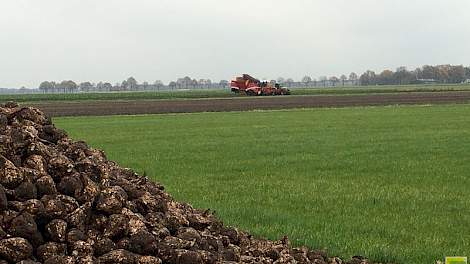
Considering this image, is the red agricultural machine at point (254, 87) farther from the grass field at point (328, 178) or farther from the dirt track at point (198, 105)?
the grass field at point (328, 178)

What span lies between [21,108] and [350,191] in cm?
634

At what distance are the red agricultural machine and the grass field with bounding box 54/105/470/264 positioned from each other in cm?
3633

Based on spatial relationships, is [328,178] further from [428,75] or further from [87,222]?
[428,75]

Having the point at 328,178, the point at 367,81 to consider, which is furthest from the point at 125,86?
the point at 328,178

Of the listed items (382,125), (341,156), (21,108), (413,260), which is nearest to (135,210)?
(21,108)

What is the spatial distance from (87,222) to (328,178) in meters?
8.30

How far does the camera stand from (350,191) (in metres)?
10.4

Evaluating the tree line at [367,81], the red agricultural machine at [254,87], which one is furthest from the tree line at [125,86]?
the red agricultural machine at [254,87]

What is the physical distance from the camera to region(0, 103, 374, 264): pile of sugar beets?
3.95 meters

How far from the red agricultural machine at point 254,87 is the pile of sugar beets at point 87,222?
56.7 metres

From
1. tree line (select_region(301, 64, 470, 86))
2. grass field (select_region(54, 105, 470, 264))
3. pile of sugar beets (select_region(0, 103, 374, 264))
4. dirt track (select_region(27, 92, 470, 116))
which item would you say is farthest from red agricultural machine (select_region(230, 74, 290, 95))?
tree line (select_region(301, 64, 470, 86))

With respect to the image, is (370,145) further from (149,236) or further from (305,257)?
(149,236)

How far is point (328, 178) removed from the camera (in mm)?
11961

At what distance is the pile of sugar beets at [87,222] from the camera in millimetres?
3951
